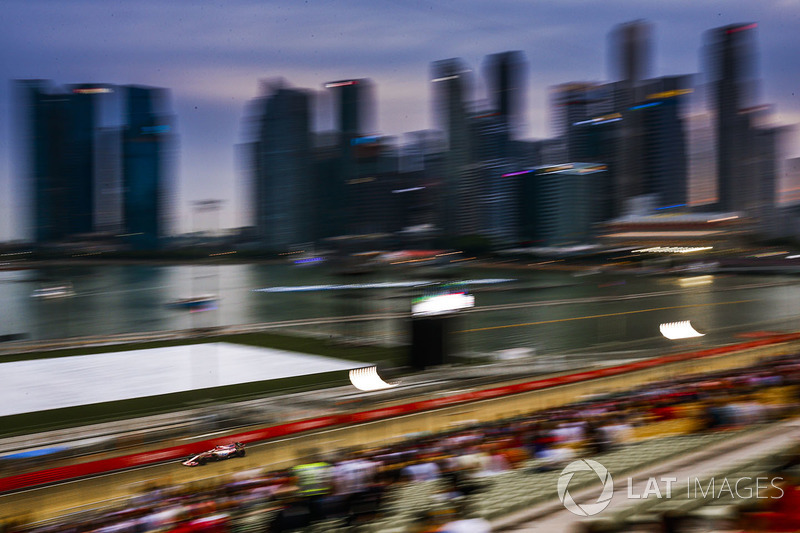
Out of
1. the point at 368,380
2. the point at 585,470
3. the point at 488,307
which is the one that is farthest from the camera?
the point at 488,307

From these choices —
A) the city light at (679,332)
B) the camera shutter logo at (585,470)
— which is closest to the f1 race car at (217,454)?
the camera shutter logo at (585,470)

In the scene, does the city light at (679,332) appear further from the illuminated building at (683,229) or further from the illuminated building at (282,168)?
the illuminated building at (683,229)

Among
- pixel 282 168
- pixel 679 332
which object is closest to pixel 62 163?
pixel 282 168

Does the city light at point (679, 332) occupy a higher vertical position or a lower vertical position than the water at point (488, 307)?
higher

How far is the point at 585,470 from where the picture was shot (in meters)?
3.38

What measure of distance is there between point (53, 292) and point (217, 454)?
35.3 meters

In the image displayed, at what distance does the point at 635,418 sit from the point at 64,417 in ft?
19.9

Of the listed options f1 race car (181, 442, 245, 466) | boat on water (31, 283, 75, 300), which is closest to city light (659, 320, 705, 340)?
f1 race car (181, 442, 245, 466)

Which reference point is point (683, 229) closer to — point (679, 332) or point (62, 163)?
point (679, 332)

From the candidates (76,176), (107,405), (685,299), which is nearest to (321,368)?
A: (107,405)

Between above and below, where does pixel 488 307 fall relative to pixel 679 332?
below

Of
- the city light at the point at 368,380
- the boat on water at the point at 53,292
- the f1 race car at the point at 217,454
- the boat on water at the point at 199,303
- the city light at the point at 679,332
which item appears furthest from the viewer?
the boat on water at the point at 53,292

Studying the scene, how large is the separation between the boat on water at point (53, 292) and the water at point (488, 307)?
481mm

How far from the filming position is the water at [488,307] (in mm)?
16938
